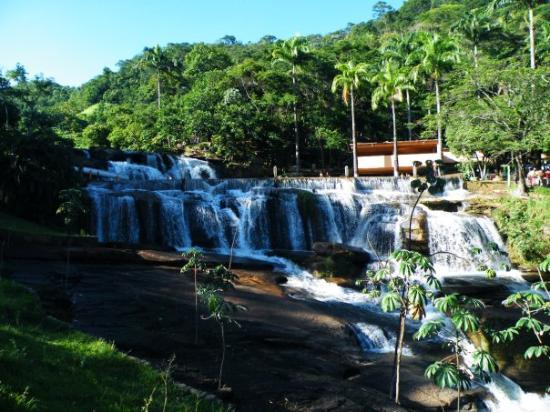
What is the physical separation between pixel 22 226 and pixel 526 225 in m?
22.0

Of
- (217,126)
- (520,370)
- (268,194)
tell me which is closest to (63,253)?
(268,194)

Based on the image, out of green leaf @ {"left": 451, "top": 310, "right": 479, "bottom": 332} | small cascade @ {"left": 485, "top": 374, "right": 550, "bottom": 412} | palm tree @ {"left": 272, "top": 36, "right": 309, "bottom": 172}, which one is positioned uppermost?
palm tree @ {"left": 272, "top": 36, "right": 309, "bottom": 172}

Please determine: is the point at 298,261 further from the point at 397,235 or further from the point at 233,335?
the point at 233,335

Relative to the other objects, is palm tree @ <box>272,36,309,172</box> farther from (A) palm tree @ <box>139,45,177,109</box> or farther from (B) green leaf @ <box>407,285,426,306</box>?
(B) green leaf @ <box>407,285,426,306</box>

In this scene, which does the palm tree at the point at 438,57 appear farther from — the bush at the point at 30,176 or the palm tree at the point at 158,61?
the palm tree at the point at 158,61

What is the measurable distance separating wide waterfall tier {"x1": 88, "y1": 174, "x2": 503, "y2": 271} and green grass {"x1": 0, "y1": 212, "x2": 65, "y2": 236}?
3128 mm

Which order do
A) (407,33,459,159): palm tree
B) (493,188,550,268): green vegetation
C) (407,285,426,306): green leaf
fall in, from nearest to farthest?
(407,285,426,306): green leaf → (493,188,550,268): green vegetation → (407,33,459,159): palm tree

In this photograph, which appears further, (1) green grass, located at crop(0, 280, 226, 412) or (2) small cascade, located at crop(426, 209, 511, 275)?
(2) small cascade, located at crop(426, 209, 511, 275)

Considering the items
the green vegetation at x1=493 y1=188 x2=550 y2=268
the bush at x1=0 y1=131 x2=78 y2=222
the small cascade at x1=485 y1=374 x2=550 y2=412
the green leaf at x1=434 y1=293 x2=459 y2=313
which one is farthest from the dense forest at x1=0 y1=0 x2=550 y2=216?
the green leaf at x1=434 y1=293 x2=459 y2=313

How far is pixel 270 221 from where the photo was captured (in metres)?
25.1

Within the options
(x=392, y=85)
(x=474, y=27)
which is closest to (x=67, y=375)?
(x=392, y=85)

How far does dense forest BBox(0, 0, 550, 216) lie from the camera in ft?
90.1

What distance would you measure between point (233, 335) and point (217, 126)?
32928mm

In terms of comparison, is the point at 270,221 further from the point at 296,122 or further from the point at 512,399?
the point at 296,122
